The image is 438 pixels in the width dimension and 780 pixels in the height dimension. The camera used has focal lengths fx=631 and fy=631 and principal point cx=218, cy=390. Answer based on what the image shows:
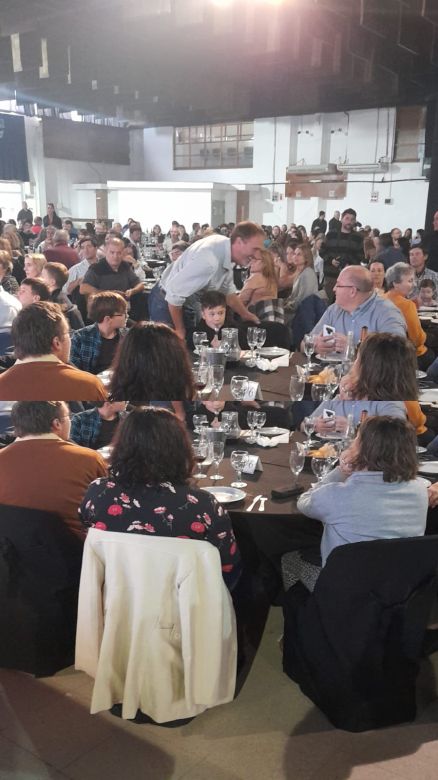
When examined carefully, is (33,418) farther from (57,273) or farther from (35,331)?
(57,273)

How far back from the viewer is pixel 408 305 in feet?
13.2

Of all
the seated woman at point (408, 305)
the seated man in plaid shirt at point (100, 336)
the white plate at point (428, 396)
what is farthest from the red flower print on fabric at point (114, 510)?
the seated woman at point (408, 305)

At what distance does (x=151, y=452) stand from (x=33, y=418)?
1.54 ft

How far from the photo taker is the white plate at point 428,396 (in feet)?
8.96

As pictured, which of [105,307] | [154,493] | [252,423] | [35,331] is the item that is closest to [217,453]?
[252,423]

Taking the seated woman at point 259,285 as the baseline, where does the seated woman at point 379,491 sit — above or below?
below

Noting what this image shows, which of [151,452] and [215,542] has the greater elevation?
[151,452]

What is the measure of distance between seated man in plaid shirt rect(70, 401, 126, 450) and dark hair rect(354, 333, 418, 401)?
86cm

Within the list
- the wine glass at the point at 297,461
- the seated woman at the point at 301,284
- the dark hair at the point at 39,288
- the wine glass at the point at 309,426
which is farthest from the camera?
the seated woman at the point at 301,284

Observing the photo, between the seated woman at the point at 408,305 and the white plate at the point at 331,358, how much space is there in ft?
1.60

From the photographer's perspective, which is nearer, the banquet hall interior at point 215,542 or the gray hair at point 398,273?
the banquet hall interior at point 215,542

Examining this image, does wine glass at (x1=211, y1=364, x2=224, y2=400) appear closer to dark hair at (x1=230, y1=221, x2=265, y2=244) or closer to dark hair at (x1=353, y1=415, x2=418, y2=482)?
dark hair at (x1=353, y1=415, x2=418, y2=482)

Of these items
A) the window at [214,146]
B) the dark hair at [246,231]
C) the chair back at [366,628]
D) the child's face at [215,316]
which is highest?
the window at [214,146]

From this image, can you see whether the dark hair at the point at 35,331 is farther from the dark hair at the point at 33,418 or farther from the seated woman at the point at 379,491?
the seated woman at the point at 379,491
